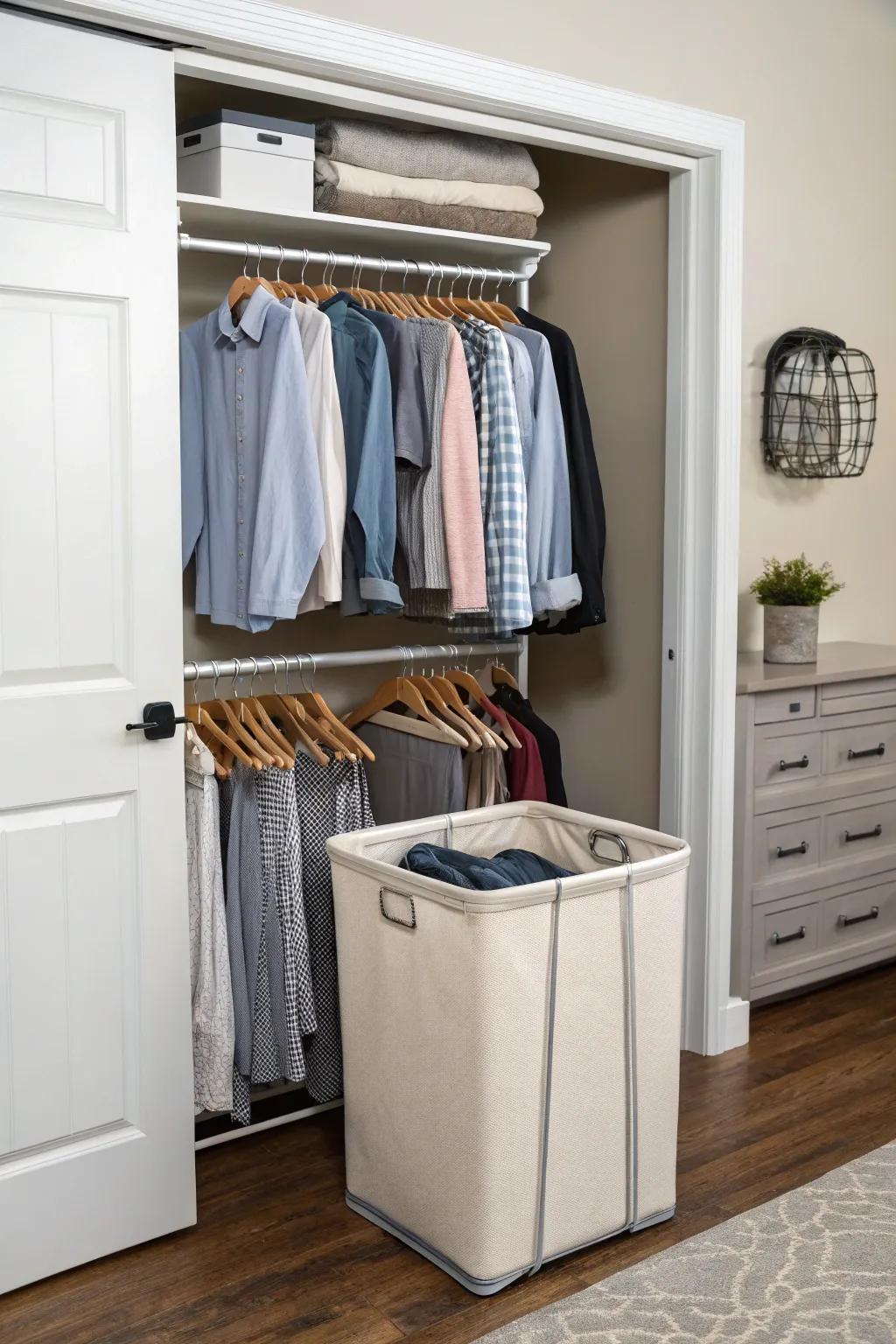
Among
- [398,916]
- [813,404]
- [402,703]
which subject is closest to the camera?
[398,916]

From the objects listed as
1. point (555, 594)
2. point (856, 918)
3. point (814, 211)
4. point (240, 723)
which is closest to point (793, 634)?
point (856, 918)

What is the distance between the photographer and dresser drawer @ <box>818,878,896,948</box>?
3.48 m

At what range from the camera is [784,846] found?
336 cm

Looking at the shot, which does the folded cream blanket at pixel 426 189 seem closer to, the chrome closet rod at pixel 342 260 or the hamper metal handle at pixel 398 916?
the chrome closet rod at pixel 342 260

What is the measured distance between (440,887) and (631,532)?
1.43 meters

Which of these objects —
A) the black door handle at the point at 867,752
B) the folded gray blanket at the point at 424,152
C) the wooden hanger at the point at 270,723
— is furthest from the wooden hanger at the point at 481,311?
the black door handle at the point at 867,752

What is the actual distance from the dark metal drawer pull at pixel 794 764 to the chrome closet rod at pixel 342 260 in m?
1.40

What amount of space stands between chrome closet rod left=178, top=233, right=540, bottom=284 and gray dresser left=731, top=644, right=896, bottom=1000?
3.86 ft

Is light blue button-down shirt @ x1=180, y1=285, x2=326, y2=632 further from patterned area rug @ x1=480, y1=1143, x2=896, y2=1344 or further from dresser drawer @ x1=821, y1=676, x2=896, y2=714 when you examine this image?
dresser drawer @ x1=821, y1=676, x2=896, y2=714

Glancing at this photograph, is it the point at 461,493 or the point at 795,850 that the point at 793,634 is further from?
the point at 461,493

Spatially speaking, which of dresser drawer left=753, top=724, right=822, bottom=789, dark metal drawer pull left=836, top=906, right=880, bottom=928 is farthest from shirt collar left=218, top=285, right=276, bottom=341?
dark metal drawer pull left=836, top=906, right=880, bottom=928

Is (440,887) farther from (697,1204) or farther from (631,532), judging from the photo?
(631,532)

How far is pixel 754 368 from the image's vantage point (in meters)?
3.86

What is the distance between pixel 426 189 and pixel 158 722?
4.52ft
